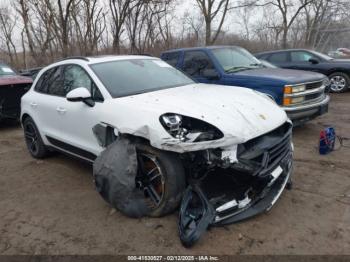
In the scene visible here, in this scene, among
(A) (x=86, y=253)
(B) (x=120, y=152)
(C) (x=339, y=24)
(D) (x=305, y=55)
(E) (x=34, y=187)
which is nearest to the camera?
(A) (x=86, y=253)

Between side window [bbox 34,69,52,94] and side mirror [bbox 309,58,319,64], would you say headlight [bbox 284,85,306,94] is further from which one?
side mirror [bbox 309,58,319,64]

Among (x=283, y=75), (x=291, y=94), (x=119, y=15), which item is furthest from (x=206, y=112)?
(x=119, y=15)

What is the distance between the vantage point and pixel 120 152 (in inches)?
127

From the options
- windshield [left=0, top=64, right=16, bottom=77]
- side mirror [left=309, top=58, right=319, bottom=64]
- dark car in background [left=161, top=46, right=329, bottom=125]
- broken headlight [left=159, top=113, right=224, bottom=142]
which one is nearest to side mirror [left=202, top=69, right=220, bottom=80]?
dark car in background [left=161, top=46, right=329, bottom=125]

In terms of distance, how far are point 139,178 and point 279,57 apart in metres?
9.64

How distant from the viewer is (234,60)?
6.92 meters

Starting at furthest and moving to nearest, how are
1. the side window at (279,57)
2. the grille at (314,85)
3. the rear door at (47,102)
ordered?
the side window at (279,57) → the grille at (314,85) → the rear door at (47,102)

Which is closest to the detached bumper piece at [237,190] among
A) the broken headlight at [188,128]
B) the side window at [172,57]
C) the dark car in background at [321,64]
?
the broken headlight at [188,128]

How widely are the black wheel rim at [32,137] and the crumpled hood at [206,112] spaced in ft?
7.92

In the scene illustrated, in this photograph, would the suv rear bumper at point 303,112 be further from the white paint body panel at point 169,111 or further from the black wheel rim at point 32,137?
the black wheel rim at point 32,137

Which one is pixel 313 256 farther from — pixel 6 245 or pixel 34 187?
pixel 34 187

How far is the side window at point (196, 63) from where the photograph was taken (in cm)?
682

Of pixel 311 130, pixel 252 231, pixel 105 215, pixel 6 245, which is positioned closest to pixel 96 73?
pixel 105 215

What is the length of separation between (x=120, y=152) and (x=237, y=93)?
1540 mm
